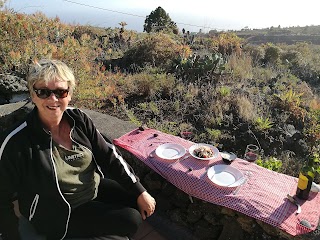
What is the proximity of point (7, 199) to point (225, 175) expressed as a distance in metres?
1.49

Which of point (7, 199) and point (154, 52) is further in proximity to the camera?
point (154, 52)

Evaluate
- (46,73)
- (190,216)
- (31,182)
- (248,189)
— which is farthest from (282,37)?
(31,182)

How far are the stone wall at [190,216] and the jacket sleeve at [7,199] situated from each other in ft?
4.12

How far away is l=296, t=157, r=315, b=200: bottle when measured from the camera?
194 cm

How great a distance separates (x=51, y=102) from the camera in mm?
1833

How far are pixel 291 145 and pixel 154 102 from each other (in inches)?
80.4

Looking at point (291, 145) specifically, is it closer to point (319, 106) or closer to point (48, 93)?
point (319, 106)

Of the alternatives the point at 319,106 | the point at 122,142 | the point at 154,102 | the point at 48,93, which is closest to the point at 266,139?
the point at 319,106

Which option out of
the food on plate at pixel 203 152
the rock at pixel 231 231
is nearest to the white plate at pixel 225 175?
the food on plate at pixel 203 152

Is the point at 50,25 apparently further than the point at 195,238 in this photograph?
Yes

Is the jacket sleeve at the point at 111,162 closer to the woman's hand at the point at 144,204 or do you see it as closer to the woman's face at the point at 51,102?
the woman's hand at the point at 144,204

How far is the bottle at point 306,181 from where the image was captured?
76.5 inches

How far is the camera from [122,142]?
9.31 ft

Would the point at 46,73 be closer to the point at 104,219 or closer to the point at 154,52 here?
the point at 104,219
